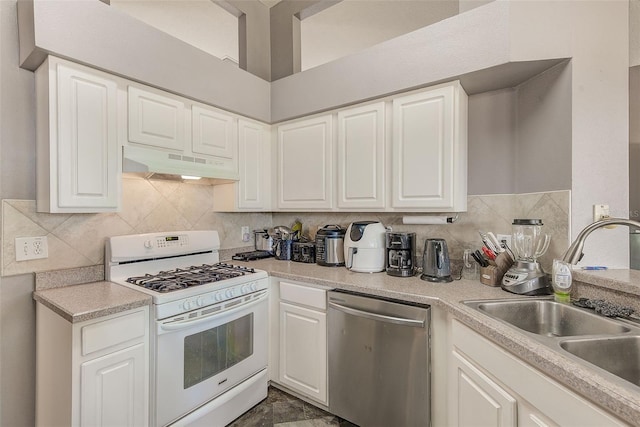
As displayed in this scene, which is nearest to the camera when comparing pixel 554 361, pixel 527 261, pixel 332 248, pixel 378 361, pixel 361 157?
pixel 554 361

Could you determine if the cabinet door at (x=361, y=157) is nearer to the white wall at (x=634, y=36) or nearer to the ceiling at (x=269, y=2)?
the white wall at (x=634, y=36)

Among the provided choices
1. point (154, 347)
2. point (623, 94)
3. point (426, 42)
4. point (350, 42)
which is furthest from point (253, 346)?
point (350, 42)

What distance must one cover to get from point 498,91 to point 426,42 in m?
0.58

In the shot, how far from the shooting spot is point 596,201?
1.50m

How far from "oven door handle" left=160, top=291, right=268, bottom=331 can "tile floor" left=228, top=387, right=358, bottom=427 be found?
701mm

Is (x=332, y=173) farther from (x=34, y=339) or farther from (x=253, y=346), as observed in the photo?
(x=34, y=339)

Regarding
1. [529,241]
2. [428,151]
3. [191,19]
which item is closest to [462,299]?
[529,241]

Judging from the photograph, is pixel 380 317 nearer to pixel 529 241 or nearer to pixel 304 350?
pixel 304 350

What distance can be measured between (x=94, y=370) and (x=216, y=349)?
602 mm

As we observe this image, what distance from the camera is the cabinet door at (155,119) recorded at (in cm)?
180

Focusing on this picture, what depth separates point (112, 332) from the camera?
1.39m

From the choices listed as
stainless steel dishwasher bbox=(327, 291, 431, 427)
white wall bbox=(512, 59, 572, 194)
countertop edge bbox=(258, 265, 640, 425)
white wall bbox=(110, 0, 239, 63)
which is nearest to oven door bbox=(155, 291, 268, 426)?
stainless steel dishwasher bbox=(327, 291, 431, 427)

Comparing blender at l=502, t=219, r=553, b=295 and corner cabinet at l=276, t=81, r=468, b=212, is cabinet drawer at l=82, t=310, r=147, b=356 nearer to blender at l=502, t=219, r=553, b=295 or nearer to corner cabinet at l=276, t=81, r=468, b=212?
corner cabinet at l=276, t=81, r=468, b=212

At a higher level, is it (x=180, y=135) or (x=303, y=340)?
(x=180, y=135)
